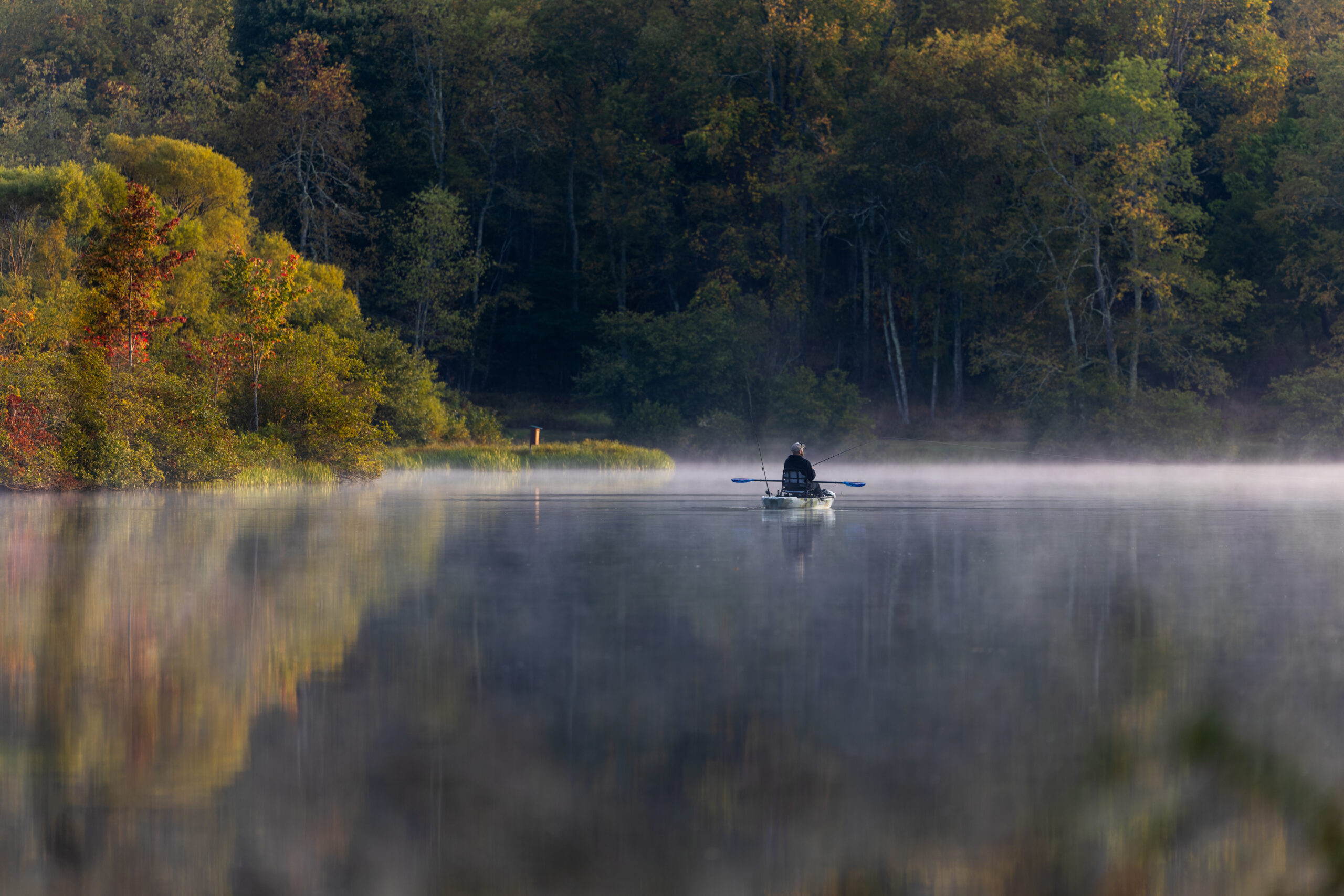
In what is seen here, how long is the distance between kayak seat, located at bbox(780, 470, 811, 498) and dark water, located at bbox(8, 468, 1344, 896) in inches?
335

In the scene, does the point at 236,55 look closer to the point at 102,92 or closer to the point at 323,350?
the point at 102,92

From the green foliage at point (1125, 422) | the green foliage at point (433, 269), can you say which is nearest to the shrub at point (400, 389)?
the green foliage at point (433, 269)

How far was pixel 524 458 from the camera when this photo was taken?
4588 cm

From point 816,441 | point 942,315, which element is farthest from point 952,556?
point 942,315

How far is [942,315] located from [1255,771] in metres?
56.3

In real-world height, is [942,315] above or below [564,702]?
above

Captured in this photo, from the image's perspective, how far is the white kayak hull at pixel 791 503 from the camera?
Result: 26.5 meters

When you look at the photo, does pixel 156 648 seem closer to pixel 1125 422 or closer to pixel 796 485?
pixel 796 485

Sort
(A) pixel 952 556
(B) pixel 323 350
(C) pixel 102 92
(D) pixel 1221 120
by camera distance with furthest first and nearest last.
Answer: (C) pixel 102 92
(D) pixel 1221 120
(B) pixel 323 350
(A) pixel 952 556

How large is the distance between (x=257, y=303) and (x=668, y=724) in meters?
31.1

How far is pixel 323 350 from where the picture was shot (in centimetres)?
4059

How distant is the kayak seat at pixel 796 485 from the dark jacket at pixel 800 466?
5 centimetres

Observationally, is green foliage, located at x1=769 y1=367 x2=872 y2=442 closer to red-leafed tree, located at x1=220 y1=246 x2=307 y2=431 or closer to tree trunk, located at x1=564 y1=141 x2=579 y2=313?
tree trunk, located at x1=564 y1=141 x2=579 y2=313

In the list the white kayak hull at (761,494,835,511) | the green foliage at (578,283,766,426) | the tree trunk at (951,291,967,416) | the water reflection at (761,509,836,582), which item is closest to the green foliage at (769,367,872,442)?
the green foliage at (578,283,766,426)
